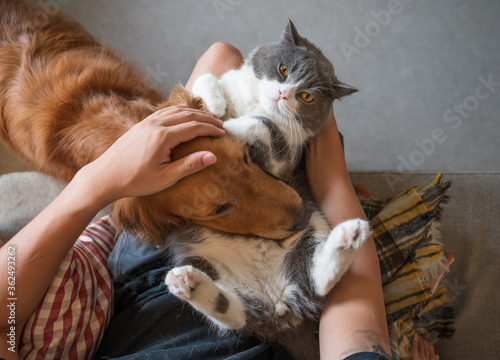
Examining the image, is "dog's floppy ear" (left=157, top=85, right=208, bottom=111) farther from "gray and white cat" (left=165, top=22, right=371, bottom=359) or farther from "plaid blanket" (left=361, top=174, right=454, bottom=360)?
"plaid blanket" (left=361, top=174, right=454, bottom=360)

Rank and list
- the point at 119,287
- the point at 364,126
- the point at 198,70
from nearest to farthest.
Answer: the point at 119,287 → the point at 198,70 → the point at 364,126

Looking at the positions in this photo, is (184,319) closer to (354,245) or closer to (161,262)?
(161,262)

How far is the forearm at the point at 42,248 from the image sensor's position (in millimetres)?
1106

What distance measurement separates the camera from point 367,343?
116cm

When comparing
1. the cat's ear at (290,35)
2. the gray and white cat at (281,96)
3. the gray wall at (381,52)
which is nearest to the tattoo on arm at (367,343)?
the gray and white cat at (281,96)

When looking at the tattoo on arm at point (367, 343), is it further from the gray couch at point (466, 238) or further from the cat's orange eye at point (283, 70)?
the cat's orange eye at point (283, 70)

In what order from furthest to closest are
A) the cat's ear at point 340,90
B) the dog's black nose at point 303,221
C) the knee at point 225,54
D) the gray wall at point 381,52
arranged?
the gray wall at point 381,52
the knee at point 225,54
the cat's ear at point 340,90
the dog's black nose at point 303,221

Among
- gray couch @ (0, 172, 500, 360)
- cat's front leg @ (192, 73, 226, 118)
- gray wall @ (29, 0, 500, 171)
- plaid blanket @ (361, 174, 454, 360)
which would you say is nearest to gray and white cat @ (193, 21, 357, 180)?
cat's front leg @ (192, 73, 226, 118)

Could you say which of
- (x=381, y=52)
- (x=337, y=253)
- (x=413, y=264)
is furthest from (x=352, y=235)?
(x=381, y=52)

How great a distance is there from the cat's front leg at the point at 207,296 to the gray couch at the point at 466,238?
0.71 meters

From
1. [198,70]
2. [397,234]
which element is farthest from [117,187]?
[397,234]

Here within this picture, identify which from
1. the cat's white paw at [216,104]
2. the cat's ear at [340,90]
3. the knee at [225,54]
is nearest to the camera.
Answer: the cat's white paw at [216,104]

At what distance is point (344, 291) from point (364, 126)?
4.92 ft

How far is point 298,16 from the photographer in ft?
8.84
